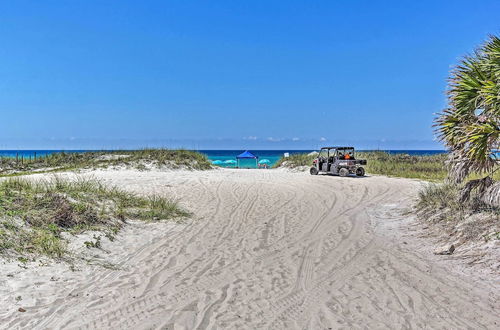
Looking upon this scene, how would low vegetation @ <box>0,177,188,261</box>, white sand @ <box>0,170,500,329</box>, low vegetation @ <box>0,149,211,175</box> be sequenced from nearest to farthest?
white sand @ <box>0,170,500,329</box>
low vegetation @ <box>0,177,188,261</box>
low vegetation @ <box>0,149,211,175</box>

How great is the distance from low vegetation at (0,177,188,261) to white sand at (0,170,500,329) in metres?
0.51

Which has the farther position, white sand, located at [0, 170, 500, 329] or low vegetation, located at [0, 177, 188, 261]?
low vegetation, located at [0, 177, 188, 261]

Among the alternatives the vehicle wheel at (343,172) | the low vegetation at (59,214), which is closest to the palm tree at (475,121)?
the low vegetation at (59,214)

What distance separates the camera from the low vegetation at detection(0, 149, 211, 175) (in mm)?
25453

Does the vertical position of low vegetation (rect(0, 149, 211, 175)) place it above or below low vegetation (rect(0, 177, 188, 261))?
above

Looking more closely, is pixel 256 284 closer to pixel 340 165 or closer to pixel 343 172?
pixel 343 172

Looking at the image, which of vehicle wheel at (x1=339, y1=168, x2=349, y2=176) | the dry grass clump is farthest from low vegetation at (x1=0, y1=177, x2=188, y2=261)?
vehicle wheel at (x1=339, y1=168, x2=349, y2=176)

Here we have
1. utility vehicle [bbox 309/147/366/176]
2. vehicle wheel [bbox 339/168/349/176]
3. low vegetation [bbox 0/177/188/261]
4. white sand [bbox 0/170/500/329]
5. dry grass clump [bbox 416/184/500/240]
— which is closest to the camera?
white sand [bbox 0/170/500/329]

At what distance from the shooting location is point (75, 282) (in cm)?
517

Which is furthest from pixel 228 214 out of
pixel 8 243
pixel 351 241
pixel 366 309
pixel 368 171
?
pixel 368 171

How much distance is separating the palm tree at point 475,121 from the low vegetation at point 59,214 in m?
6.97

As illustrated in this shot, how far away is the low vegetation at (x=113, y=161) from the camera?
25.5 metres

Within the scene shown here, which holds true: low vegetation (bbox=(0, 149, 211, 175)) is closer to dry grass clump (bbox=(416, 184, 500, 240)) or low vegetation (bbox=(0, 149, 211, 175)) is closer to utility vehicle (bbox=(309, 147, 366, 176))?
utility vehicle (bbox=(309, 147, 366, 176))

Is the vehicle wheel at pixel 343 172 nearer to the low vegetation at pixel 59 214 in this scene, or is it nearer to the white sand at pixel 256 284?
the white sand at pixel 256 284
